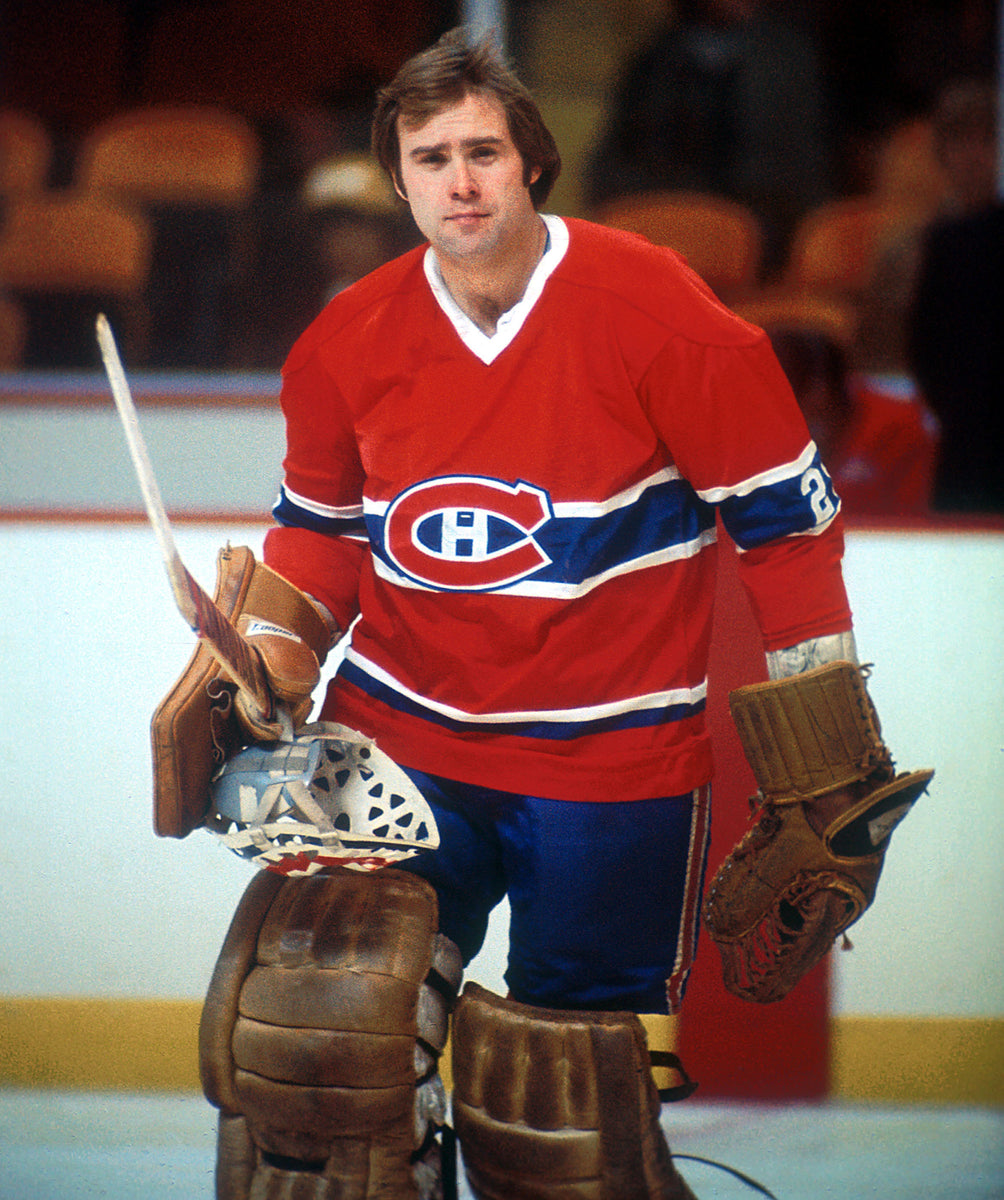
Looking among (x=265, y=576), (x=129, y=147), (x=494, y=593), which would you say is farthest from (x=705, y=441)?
(x=129, y=147)

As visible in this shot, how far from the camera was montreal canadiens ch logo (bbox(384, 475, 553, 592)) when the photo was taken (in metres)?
1.10

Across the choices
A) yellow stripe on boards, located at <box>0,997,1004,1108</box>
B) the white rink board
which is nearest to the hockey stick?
the white rink board

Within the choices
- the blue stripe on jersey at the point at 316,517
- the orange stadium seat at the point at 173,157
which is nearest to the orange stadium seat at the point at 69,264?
the orange stadium seat at the point at 173,157

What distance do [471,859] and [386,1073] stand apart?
0.21 meters

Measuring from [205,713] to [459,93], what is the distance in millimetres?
574

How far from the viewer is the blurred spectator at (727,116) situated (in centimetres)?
202

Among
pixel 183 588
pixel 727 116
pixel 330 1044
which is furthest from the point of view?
pixel 727 116

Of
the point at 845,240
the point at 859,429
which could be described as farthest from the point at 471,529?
the point at 845,240

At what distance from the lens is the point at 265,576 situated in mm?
1179

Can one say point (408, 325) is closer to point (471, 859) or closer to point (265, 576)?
point (265, 576)

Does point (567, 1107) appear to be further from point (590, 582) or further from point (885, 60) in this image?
point (885, 60)

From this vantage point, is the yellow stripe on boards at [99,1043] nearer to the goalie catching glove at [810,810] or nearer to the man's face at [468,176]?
the goalie catching glove at [810,810]

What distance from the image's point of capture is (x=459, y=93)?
1.08 meters

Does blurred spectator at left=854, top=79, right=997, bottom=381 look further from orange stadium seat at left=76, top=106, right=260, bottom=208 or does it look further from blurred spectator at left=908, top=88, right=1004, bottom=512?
orange stadium seat at left=76, top=106, right=260, bottom=208
